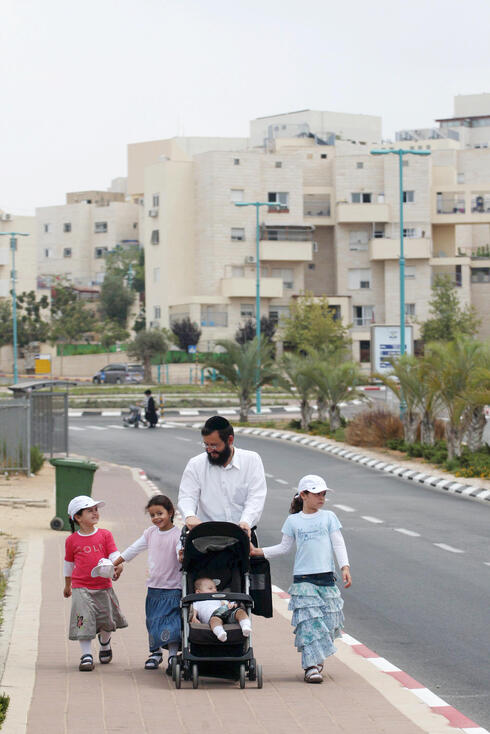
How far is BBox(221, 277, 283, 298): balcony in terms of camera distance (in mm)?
90625

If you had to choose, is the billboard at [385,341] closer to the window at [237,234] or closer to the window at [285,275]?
the window at [237,234]

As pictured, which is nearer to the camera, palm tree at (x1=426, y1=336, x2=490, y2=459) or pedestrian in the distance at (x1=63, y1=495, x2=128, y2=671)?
pedestrian in the distance at (x1=63, y1=495, x2=128, y2=671)

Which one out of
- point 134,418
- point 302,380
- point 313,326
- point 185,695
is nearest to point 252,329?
point 313,326

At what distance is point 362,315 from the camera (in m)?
94.4

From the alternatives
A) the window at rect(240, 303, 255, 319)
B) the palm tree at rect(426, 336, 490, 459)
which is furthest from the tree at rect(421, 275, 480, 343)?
the palm tree at rect(426, 336, 490, 459)

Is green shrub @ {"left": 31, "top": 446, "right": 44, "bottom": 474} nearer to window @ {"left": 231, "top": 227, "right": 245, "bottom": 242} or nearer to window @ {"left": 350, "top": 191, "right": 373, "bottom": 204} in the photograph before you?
window @ {"left": 231, "top": 227, "right": 245, "bottom": 242}

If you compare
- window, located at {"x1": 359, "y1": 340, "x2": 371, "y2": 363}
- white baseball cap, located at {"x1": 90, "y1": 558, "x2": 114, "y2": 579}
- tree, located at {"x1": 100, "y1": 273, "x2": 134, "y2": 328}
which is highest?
tree, located at {"x1": 100, "y1": 273, "x2": 134, "y2": 328}

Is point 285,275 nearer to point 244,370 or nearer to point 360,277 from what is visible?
point 360,277

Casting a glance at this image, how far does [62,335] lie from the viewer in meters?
95.8

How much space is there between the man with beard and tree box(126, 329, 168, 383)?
73.3m

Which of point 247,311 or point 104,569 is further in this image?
point 247,311

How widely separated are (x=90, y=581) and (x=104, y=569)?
23cm

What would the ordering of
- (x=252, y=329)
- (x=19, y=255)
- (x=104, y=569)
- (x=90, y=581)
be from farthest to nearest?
(x=19, y=255) < (x=252, y=329) < (x=90, y=581) < (x=104, y=569)

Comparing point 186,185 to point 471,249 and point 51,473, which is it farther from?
point 51,473
